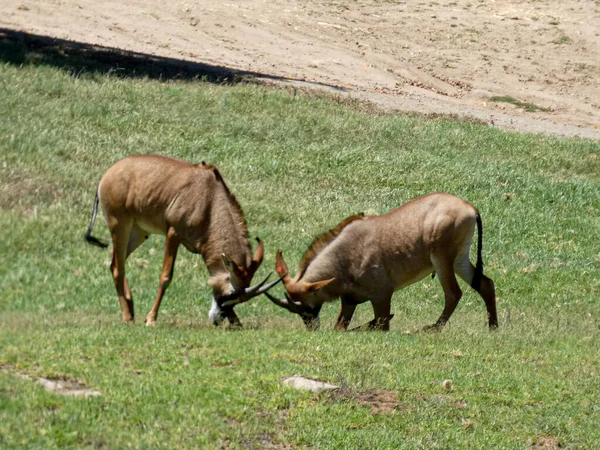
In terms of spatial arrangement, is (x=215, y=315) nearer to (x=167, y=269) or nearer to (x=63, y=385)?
(x=167, y=269)

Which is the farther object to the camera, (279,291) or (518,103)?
(518,103)

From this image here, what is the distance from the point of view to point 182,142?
2097cm

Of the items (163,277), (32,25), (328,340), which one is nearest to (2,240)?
(163,277)

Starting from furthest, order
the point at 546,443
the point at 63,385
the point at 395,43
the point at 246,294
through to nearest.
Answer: the point at 395,43 < the point at 246,294 < the point at 546,443 < the point at 63,385

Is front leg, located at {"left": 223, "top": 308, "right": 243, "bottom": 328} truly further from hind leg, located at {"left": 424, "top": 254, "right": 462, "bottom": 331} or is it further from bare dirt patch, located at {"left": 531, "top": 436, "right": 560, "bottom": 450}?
bare dirt patch, located at {"left": 531, "top": 436, "right": 560, "bottom": 450}

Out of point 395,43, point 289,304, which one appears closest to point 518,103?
point 395,43

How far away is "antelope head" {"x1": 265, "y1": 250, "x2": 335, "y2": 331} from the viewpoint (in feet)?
44.8

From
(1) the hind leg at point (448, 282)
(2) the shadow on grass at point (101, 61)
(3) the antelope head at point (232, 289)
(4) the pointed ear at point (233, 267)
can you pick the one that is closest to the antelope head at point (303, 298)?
(3) the antelope head at point (232, 289)

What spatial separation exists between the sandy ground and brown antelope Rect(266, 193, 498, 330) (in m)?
12.8

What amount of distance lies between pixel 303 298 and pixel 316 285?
0.88 ft

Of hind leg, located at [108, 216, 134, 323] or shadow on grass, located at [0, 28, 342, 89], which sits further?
shadow on grass, located at [0, 28, 342, 89]

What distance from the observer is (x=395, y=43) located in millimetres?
35219

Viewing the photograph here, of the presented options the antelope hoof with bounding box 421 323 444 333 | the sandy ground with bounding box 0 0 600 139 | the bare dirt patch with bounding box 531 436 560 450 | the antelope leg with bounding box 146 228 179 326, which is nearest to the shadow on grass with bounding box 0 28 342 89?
the sandy ground with bounding box 0 0 600 139

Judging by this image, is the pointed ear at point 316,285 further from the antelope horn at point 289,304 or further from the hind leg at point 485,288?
the hind leg at point 485,288
